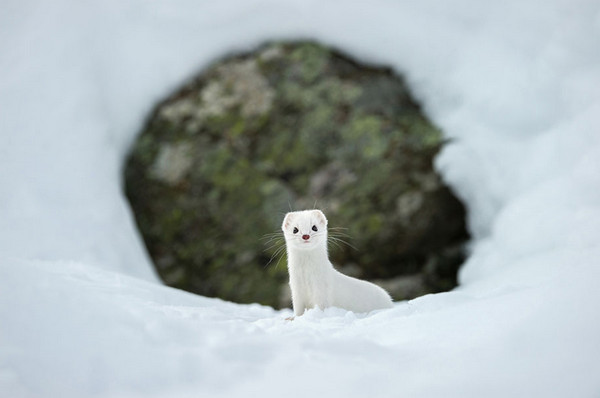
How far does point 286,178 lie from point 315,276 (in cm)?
210

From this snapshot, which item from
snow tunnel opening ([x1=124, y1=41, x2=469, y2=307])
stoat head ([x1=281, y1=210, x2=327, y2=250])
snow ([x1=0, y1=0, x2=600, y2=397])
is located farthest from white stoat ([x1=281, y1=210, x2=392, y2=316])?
snow tunnel opening ([x1=124, y1=41, x2=469, y2=307])

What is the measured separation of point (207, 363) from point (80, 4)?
14.9 feet

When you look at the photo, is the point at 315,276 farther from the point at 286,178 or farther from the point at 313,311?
the point at 286,178

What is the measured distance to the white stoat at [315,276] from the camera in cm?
270

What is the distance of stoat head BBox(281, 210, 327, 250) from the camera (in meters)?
2.70

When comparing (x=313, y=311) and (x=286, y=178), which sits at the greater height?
(x=286, y=178)

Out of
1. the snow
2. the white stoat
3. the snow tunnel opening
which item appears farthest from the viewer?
the snow tunnel opening

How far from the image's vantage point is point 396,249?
176 inches

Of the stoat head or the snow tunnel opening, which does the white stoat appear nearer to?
the stoat head

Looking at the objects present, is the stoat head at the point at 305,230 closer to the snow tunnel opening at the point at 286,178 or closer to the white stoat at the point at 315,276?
the white stoat at the point at 315,276

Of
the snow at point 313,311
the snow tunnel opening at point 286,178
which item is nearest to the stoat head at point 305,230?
the snow at point 313,311

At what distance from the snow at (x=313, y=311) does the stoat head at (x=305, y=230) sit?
15.8 inches

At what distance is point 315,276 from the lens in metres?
2.70

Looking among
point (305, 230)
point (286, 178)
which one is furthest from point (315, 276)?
point (286, 178)
